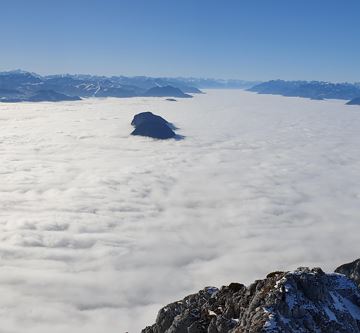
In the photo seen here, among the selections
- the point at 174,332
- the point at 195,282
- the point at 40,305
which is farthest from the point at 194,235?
the point at 174,332

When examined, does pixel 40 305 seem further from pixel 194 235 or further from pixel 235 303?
pixel 235 303

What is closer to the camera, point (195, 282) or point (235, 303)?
point (235, 303)

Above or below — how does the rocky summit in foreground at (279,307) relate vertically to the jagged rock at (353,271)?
above

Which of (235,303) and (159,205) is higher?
(235,303)

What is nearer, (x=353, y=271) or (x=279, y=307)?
(x=279, y=307)

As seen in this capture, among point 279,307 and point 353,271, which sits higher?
point 279,307

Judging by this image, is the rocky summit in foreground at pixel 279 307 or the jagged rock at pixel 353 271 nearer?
the rocky summit in foreground at pixel 279 307

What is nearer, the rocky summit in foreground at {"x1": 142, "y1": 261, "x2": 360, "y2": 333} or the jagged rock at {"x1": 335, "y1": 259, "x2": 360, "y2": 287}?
the rocky summit in foreground at {"x1": 142, "y1": 261, "x2": 360, "y2": 333}

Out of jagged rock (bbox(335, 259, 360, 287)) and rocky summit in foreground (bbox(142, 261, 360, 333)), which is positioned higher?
rocky summit in foreground (bbox(142, 261, 360, 333))
